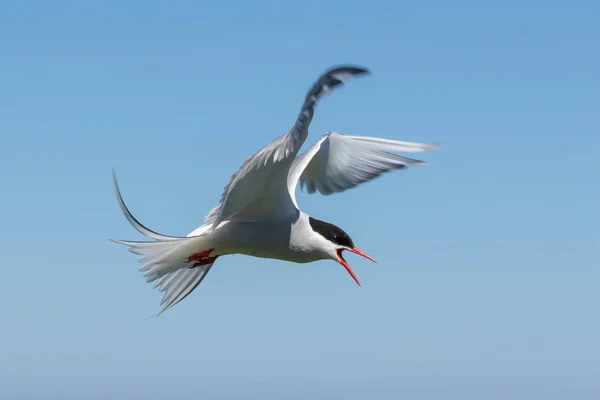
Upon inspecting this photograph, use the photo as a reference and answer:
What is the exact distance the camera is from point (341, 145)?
9.73 meters

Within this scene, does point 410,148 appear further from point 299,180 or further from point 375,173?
point 299,180

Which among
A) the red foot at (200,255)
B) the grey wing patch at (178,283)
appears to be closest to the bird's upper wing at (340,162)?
the red foot at (200,255)

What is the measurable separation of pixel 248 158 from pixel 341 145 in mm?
2433

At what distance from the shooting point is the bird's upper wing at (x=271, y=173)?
622 cm

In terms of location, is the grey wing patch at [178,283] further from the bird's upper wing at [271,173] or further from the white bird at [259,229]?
the bird's upper wing at [271,173]

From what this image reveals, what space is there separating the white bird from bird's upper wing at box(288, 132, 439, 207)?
0.01m

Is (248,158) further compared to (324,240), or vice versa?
(324,240)

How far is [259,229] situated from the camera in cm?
834

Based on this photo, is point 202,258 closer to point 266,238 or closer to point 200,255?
point 200,255

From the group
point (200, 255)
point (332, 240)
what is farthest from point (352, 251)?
point (200, 255)

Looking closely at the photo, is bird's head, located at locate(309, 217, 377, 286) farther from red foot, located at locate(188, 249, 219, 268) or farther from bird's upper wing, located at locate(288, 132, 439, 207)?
red foot, located at locate(188, 249, 219, 268)

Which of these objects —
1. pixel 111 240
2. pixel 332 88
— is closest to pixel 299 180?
pixel 111 240

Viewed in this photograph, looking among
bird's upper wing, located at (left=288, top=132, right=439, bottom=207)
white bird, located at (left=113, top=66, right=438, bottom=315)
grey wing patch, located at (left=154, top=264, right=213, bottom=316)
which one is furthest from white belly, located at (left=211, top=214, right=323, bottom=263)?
grey wing patch, located at (left=154, top=264, right=213, bottom=316)

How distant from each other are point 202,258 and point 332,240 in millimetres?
1338
